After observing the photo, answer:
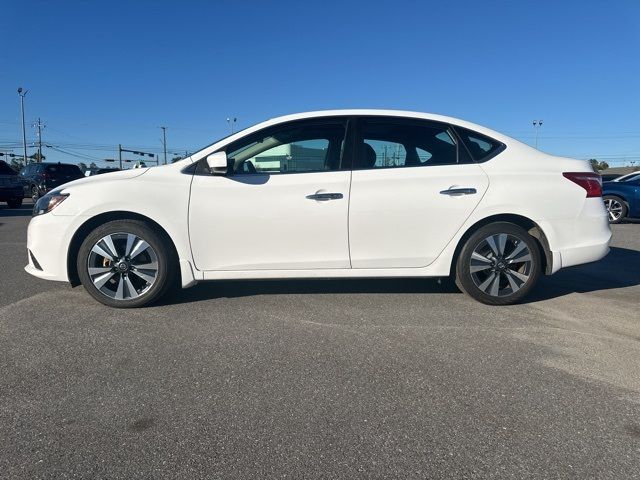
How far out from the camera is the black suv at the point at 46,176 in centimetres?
1942

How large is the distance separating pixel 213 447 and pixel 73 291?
10.9 ft

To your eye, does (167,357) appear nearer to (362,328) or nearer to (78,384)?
(78,384)

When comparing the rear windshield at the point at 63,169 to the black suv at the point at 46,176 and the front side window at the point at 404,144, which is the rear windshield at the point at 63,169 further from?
the front side window at the point at 404,144

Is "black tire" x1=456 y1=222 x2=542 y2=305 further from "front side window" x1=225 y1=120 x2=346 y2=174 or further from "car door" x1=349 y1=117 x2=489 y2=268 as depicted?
"front side window" x1=225 y1=120 x2=346 y2=174

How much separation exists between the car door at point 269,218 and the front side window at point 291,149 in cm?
4

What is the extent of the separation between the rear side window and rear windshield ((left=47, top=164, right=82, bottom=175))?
19695mm

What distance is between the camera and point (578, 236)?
4379 millimetres

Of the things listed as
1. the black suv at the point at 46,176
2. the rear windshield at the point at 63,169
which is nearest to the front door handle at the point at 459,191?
the black suv at the point at 46,176

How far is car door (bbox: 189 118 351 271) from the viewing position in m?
4.13

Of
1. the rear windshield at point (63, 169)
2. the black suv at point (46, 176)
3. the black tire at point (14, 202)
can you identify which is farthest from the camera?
the rear windshield at point (63, 169)

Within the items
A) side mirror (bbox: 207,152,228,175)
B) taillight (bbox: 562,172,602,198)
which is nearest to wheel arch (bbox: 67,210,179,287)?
side mirror (bbox: 207,152,228,175)

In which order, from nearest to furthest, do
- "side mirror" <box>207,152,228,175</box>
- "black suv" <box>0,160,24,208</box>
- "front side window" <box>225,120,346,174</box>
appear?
"side mirror" <box>207,152,228,175</box> → "front side window" <box>225,120,346,174</box> → "black suv" <box>0,160,24,208</box>

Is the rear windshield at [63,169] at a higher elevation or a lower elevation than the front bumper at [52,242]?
higher

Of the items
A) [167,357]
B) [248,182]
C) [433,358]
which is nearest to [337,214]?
[248,182]
